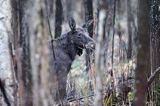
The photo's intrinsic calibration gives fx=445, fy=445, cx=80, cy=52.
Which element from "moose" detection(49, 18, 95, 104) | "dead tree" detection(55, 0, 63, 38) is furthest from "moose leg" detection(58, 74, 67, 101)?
"dead tree" detection(55, 0, 63, 38)

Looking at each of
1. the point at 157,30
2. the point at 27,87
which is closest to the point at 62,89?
the point at 157,30

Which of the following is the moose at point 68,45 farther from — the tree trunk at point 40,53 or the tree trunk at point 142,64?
the tree trunk at point 40,53

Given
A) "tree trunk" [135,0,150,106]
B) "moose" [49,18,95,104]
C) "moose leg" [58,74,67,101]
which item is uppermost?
"tree trunk" [135,0,150,106]

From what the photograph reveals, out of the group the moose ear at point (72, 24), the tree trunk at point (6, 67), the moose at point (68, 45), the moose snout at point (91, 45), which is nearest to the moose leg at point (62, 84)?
the moose at point (68, 45)

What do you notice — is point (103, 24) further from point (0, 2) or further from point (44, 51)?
point (0, 2)

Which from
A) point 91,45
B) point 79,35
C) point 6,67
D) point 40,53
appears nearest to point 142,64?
point 40,53

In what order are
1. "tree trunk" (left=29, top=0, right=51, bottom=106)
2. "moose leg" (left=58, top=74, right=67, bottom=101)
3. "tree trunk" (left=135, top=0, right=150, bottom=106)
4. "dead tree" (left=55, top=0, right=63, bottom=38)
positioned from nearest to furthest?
"tree trunk" (left=29, top=0, right=51, bottom=106) < "tree trunk" (left=135, top=0, right=150, bottom=106) < "moose leg" (left=58, top=74, right=67, bottom=101) < "dead tree" (left=55, top=0, right=63, bottom=38)

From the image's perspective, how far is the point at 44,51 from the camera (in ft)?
6.31

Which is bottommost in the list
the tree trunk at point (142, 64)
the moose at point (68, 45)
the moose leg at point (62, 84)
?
the moose leg at point (62, 84)

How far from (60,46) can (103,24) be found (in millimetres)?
5603

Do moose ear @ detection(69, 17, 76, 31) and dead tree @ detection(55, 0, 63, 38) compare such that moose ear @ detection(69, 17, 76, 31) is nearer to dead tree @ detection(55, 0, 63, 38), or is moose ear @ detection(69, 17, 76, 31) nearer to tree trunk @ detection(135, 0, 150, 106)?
dead tree @ detection(55, 0, 63, 38)

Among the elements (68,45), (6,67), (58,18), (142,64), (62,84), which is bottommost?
(62,84)

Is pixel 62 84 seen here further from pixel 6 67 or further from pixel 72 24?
pixel 6 67

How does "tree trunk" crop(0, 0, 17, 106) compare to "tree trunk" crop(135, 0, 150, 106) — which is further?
"tree trunk" crop(0, 0, 17, 106)
